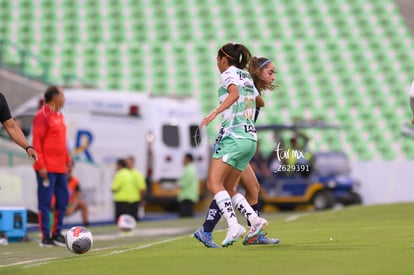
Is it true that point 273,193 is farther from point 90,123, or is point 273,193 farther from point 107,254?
point 107,254

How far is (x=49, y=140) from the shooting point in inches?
552

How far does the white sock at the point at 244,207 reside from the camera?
10.1 m

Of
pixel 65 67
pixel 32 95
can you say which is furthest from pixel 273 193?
pixel 65 67

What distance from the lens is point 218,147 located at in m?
10.0

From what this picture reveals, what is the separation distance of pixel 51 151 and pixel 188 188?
43.4ft

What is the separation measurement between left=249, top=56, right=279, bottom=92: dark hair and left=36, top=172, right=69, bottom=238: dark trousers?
4142mm

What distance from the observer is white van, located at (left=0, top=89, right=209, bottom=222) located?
25234 millimetres

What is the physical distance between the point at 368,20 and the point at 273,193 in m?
16.1

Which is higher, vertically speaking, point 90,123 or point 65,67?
point 65,67

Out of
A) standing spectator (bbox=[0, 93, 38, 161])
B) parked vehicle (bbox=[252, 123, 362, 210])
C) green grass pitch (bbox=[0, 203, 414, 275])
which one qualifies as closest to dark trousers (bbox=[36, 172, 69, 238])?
green grass pitch (bbox=[0, 203, 414, 275])

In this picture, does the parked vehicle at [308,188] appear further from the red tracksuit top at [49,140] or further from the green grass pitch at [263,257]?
the green grass pitch at [263,257]

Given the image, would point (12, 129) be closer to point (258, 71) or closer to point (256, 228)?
point (258, 71)

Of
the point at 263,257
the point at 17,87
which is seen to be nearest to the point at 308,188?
the point at 17,87

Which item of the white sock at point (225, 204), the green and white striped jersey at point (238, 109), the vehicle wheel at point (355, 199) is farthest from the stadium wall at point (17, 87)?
the white sock at point (225, 204)
